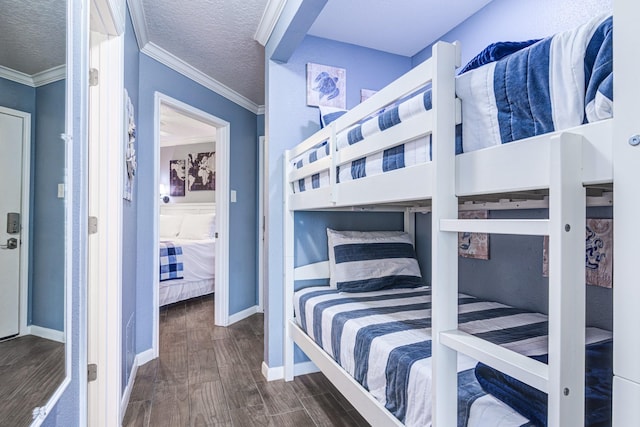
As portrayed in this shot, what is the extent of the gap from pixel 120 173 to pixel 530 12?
2.34 m

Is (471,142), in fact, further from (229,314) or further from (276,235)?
(229,314)

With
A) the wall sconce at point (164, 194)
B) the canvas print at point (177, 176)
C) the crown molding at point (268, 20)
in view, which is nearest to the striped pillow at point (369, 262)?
the crown molding at point (268, 20)

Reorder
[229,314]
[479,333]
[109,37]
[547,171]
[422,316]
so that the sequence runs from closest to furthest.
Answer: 1. [547,171]
2. [479,333]
3. [422,316]
4. [109,37]
5. [229,314]

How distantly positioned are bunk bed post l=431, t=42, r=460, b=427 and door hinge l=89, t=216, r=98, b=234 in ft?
5.08

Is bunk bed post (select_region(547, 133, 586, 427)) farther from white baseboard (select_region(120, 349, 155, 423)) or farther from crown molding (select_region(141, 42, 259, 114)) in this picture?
crown molding (select_region(141, 42, 259, 114))

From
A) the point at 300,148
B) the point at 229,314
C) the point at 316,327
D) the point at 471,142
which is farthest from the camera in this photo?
the point at 229,314

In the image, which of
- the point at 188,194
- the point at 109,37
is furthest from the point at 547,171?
the point at 188,194

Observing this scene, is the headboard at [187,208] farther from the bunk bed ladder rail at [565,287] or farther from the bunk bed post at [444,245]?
the bunk bed ladder rail at [565,287]

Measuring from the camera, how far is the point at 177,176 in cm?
591

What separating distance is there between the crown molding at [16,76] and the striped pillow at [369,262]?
1.71 metres

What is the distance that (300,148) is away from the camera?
6.69ft

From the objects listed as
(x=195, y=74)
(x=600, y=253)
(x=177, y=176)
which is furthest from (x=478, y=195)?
(x=177, y=176)

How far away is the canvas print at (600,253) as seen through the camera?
56.4 inches

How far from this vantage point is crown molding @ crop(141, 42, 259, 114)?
257 cm
